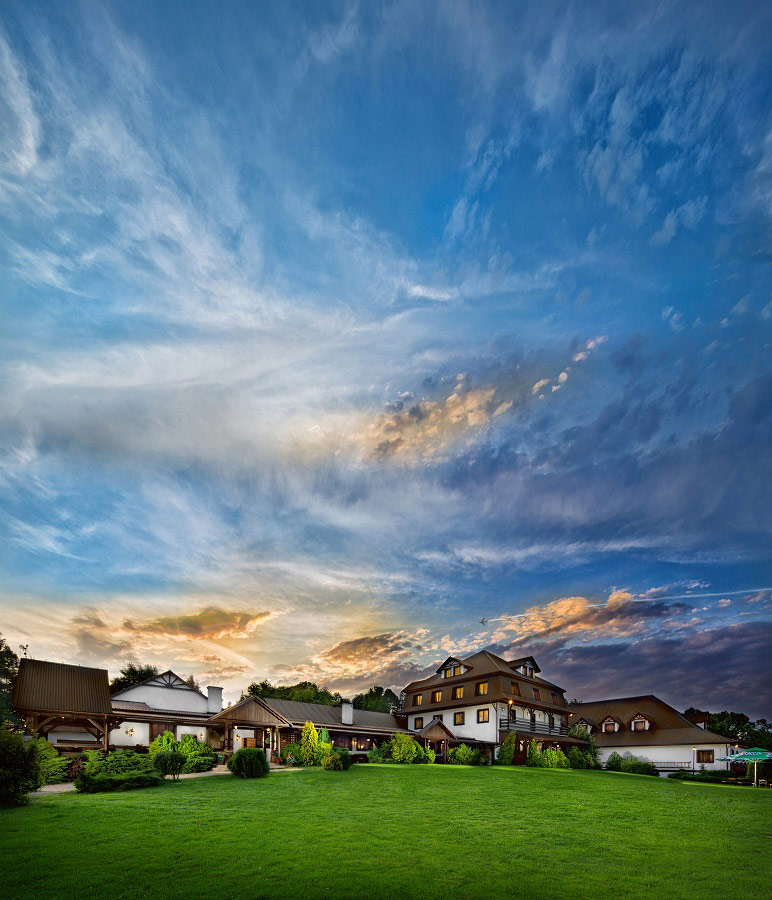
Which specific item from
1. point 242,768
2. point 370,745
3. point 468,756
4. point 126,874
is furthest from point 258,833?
point 370,745

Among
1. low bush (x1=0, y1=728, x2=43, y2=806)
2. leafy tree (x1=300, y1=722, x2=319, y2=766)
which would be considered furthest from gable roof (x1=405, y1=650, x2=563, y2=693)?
low bush (x1=0, y1=728, x2=43, y2=806)

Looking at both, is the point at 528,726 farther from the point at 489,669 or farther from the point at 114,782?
the point at 114,782

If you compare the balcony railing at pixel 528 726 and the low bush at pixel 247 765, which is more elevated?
the balcony railing at pixel 528 726

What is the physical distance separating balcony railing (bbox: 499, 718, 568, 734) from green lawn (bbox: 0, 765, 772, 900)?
68.6ft

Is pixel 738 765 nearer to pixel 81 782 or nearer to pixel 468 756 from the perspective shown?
pixel 468 756

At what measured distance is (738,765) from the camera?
41312mm

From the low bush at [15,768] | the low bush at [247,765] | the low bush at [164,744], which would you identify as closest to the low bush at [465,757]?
the low bush at [247,765]

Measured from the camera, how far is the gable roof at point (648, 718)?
148ft

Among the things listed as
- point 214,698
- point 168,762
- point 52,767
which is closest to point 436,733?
point 214,698

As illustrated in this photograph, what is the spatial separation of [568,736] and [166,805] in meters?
39.5

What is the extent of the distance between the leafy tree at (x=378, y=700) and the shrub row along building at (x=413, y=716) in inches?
897

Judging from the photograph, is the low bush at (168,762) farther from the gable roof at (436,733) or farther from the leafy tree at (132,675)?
the leafy tree at (132,675)

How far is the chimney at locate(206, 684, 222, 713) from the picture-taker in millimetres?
48250

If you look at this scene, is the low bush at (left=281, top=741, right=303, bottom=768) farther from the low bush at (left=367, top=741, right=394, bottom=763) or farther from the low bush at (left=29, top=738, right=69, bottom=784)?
the low bush at (left=29, top=738, right=69, bottom=784)
